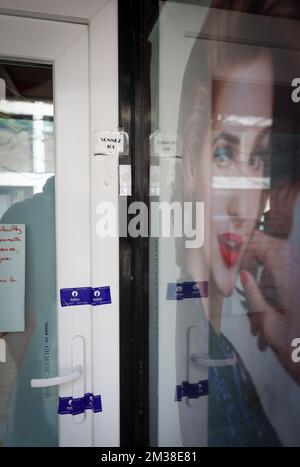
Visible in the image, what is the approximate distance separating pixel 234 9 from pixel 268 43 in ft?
0.52

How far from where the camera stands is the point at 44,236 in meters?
1.04

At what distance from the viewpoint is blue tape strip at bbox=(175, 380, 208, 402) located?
1118 mm

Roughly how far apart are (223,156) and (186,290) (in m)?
0.49

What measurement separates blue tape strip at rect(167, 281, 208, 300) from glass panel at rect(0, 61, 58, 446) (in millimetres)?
417

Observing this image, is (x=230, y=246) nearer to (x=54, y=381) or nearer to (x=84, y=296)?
(x=84, y=296)

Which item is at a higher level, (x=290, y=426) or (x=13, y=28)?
(x=13, y=28)

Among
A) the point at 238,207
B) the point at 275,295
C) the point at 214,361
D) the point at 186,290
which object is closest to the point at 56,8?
the point at 238,207

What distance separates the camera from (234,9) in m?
1.00

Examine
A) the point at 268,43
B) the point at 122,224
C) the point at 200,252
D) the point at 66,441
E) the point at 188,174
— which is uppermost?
the point at 268,43

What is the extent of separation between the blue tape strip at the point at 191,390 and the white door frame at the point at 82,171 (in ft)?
0.84

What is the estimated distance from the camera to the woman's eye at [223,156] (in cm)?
102

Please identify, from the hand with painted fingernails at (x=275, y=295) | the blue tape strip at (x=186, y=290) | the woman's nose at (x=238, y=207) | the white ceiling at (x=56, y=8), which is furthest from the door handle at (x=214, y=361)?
the white ceiling at (x=56, y=8)

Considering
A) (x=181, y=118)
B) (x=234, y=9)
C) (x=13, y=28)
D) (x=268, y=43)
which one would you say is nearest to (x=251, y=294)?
(x=181, y=118)

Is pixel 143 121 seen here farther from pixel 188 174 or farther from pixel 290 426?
pixel 290 426
